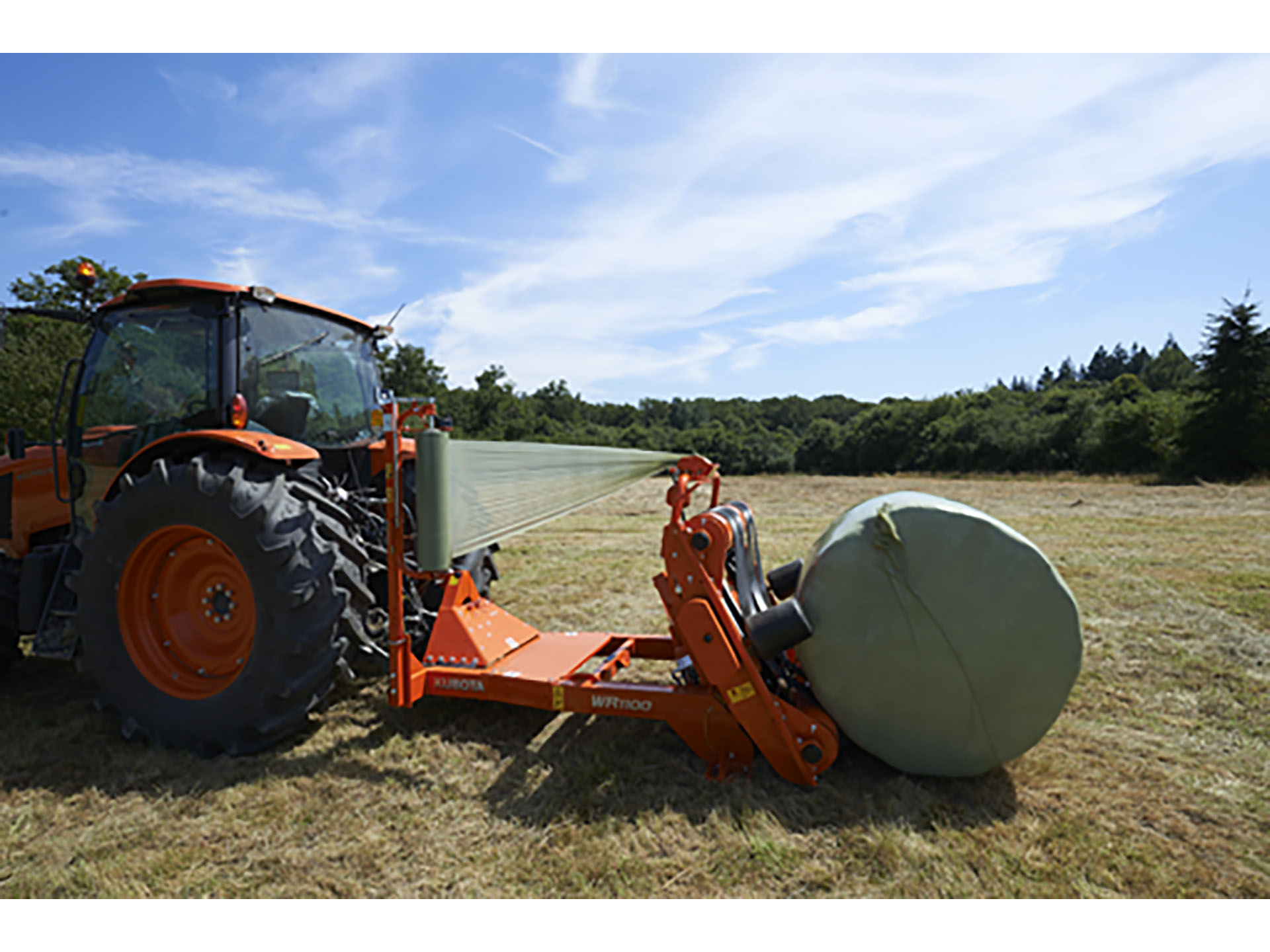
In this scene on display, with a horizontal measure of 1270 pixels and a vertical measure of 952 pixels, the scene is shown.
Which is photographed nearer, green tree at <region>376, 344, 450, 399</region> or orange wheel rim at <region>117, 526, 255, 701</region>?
orange wheel rim at <region>117, 526, 255, 701</region>

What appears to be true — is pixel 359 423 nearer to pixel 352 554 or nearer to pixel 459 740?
pixel 352 554

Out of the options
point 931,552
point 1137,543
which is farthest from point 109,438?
point 1137,543

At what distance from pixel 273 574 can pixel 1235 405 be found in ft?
117

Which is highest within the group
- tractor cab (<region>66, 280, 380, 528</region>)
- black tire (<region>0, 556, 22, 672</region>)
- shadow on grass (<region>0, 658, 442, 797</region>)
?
tractor cab (<region>66, 280, 380, 528</region>)

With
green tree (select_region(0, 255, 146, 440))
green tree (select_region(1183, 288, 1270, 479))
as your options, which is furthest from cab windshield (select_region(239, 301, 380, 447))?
green tree (select_region(1183, 288, 1270, 479))

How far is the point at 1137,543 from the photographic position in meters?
9.64

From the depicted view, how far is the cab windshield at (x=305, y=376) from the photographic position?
13.0ft

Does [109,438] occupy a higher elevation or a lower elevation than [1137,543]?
higher

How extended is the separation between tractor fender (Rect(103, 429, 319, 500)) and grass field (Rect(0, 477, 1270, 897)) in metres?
1.36

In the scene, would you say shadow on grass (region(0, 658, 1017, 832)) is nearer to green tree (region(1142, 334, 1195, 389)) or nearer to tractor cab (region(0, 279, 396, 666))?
tractor cab (region(0, 279, 396, 666))

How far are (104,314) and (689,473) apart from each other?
11.7 ft

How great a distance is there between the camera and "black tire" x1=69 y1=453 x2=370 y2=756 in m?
3.05

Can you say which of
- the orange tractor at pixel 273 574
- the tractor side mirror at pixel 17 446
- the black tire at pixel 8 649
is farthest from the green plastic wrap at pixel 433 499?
the tractor side mirror at pixel 17 446

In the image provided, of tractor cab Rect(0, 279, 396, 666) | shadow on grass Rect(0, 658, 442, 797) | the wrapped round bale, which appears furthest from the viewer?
tractor cab Rect(0, 279, 396, 666)
